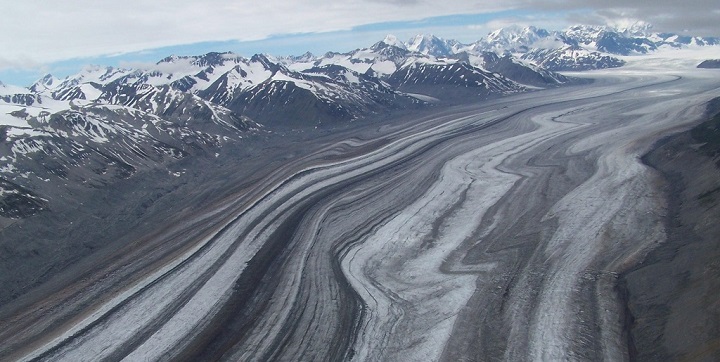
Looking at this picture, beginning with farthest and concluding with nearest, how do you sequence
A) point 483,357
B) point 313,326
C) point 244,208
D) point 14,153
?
1. point 14,153
2. point 244,208
3. point 313,326
4. point 483,357

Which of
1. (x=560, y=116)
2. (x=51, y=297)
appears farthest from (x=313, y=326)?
(x=560, y=116)

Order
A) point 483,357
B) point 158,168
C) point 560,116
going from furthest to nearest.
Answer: point 560,116
point 158,168
point 483,357

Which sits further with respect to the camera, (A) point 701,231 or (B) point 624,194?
(B) point 624,194

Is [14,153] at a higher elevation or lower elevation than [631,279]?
higher

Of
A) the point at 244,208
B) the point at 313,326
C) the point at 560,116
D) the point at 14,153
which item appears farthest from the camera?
the point at 560,116

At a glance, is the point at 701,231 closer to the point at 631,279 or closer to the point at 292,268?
the point at 631,279

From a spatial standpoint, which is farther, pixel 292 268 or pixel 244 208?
pixel 244 208

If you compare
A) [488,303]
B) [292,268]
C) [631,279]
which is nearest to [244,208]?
[292,268]

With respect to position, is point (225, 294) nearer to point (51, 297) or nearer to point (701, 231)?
point (51, 297)

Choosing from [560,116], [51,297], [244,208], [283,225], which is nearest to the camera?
[51,297]
